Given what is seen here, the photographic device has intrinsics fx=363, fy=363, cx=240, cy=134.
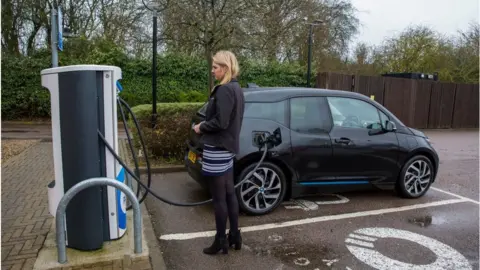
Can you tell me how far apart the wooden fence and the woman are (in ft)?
41.3

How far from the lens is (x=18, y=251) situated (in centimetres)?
322

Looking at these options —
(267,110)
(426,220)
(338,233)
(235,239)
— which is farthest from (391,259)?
(267,110)

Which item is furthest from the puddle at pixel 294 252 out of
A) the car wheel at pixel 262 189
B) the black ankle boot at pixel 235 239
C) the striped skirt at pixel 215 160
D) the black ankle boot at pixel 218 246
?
the striped skirt at pixel 215 160

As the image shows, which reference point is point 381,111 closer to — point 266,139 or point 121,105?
point 266,139

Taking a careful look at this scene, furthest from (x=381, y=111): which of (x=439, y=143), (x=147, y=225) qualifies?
(x=439, y=143)

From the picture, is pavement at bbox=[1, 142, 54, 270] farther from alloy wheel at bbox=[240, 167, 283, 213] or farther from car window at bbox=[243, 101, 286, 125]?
car window at bbox=[243, 101, 286, 125]

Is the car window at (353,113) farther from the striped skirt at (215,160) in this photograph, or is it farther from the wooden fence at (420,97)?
the wooden fence at (420,97)

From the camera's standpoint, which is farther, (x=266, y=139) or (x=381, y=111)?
(x=381, y=111)

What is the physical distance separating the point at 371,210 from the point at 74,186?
3.66 m

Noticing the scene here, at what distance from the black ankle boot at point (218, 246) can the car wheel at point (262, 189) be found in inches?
37.5

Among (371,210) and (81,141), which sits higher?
(81,141)

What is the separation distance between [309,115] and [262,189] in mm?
1158

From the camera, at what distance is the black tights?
322 cm

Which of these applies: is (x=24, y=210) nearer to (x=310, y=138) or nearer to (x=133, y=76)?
(x=310, y=138)
